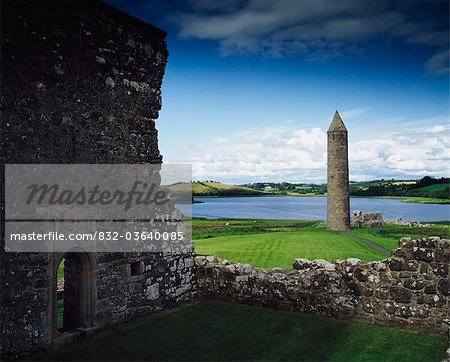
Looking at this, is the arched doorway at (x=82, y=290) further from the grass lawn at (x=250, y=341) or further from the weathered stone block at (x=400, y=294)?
the weathered stone block at (x=400, y=294)

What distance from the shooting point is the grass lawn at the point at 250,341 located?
276 inches

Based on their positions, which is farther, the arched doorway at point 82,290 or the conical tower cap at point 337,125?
the conical tower cap at point 337,125

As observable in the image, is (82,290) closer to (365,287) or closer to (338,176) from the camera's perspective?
(365,287)

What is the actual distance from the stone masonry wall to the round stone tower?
36.0 metres

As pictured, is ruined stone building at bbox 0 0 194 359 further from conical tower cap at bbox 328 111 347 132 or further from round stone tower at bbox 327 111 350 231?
conical tower cap at bbox 328 111 347 132

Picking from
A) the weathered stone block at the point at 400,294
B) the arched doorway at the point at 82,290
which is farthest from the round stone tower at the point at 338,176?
the arched doorway at the point at 82,290

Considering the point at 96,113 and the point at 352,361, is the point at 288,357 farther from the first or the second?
the point at 96,113

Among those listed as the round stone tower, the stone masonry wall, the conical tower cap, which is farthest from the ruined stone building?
the conical tower cap

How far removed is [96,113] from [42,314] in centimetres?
378

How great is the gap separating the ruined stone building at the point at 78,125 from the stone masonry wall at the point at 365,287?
1.64 metres

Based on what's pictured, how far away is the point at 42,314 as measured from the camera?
706 centimetres

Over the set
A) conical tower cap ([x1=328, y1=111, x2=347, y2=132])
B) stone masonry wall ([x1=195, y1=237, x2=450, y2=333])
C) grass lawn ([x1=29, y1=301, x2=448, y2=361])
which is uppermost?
conical tower cap ([x1=328, y1=111, x2=347, y2=132])

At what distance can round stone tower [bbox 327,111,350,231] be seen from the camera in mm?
44625

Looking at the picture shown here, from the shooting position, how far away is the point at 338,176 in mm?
45281
